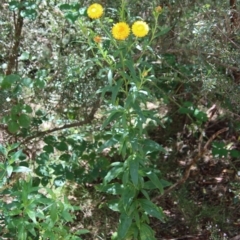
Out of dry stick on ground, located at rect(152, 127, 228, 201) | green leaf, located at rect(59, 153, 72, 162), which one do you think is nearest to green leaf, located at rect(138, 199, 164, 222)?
dry stick on ground, located at rect(152, 127, 228, 201)

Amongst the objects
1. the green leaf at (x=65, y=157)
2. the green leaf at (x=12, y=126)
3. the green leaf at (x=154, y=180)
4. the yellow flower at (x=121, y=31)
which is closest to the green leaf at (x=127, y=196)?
the green leaf at (x=154, y=180)

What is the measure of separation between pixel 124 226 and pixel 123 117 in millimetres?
601

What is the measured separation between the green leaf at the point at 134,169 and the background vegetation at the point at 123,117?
2cm

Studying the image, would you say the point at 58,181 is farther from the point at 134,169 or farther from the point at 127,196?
the point at 134,169

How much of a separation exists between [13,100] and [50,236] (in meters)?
1.46

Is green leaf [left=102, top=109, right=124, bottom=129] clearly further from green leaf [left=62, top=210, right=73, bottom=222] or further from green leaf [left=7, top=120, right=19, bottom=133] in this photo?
green leaf [left=7, top=120, right=19, bottom=133]

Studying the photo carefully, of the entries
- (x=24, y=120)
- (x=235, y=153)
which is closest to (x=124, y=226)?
(x=24, y=120)

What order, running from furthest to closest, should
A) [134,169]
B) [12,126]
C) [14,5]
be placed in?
[12,126] → [14,5] → [134,169]

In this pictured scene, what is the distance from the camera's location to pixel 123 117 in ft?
8.58

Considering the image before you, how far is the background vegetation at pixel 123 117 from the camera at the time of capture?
279 centimetres

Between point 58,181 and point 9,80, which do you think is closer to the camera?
point 9,80

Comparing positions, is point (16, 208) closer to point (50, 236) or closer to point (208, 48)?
point (50, 236)

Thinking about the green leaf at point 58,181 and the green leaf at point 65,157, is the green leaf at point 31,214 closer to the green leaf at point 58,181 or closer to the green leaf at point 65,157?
the green leaf at point 58,181

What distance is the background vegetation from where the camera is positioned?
279 centimetres
